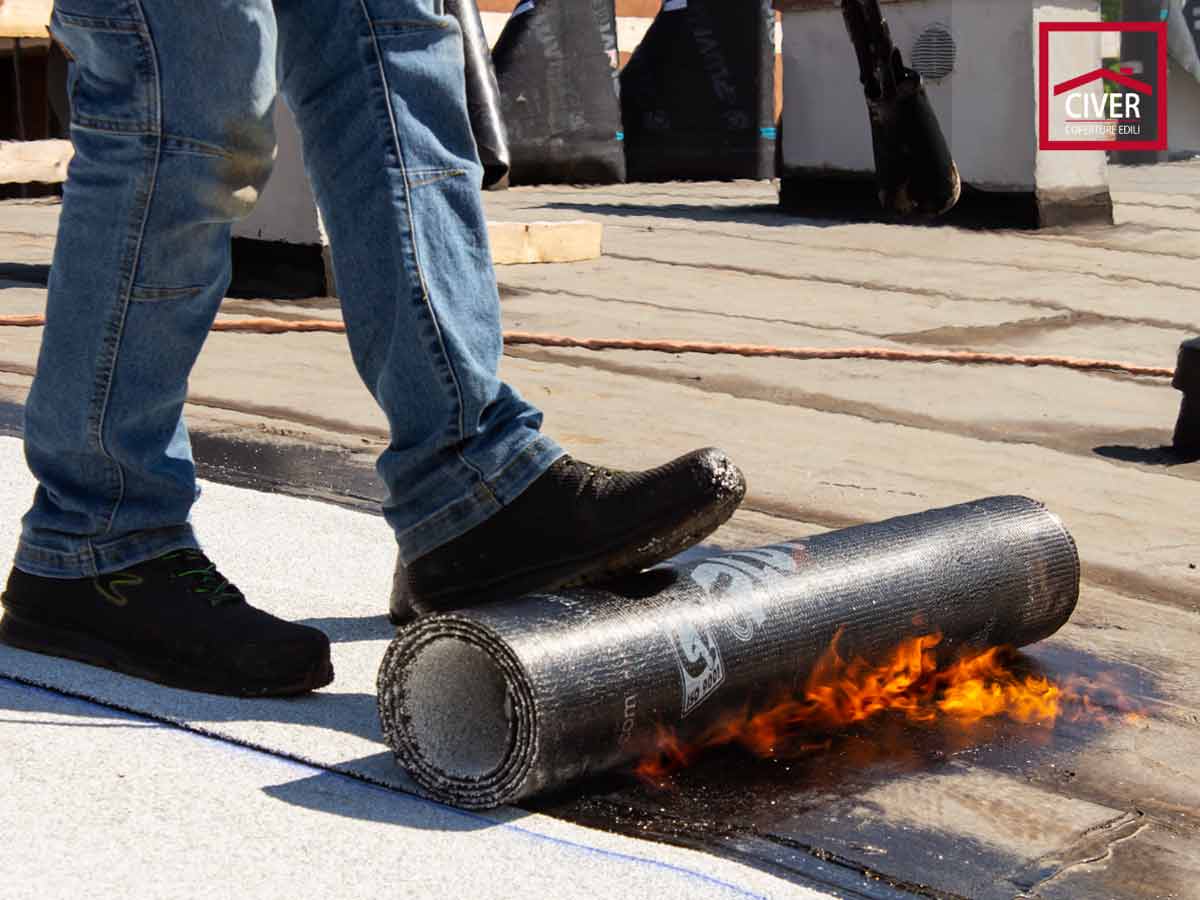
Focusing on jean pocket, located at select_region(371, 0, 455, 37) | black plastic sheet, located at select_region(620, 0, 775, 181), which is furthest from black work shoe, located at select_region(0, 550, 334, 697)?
black plastic sheet, located at select_region(620, 0, 775, 181)

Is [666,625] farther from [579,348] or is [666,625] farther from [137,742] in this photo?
[579,348]

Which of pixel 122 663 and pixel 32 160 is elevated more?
pixel 32 160

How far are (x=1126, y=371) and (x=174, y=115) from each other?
3.14 meters

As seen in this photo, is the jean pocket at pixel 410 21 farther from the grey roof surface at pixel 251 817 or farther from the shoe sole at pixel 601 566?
the grey roof surface at pixel 251 817

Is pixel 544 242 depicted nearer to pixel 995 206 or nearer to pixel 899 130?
pixel 995 206

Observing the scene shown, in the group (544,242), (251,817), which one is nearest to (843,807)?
(251,817)

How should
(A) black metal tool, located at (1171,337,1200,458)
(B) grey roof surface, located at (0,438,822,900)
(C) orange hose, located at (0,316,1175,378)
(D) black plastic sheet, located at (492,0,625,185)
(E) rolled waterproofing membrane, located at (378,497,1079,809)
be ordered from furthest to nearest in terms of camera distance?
(D) black plastic sheet, located at (492,0,625,185)
(C) orange hose, located at (0,316,1175,378)
(A) black metal tool, located at (1171,337,1200,458)
(E) rolled waterproofing membrane, located at (378,497,1079,809)
(B) grey roof surface, located at (0,438,822,900)

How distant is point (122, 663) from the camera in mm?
1993

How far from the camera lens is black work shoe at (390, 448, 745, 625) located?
187cm

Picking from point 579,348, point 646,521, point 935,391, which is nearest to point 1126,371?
point 935,391

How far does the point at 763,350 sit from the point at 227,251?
2617 millimetres

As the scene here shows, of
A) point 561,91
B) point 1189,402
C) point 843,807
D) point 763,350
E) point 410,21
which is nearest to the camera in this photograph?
point 843,807

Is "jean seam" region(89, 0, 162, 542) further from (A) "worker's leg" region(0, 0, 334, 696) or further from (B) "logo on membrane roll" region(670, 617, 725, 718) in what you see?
(B) "logo on membrane roll" region(670, 617, 725, 718)

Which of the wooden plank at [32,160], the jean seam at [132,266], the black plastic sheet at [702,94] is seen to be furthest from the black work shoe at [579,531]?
the black plastic sheet at [702,94]
